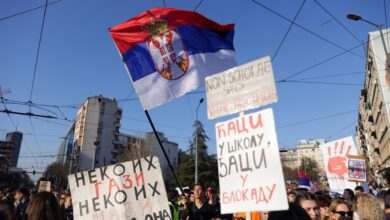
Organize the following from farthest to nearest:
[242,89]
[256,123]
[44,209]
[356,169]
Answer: [356,169] < [242,89] < [256,123] < [44,209]

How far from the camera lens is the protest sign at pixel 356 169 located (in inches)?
320

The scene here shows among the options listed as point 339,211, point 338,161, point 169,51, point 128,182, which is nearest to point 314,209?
point 339,211

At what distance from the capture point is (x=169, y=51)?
5.71 m

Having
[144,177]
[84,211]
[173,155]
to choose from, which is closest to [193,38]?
[144,177]

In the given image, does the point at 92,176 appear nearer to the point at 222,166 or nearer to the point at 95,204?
the point at 95,204

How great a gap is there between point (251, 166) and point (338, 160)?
6.83 meters

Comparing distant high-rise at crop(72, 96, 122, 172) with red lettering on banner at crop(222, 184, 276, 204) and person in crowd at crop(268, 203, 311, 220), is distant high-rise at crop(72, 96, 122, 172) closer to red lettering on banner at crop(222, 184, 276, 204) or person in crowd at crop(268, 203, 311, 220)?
red lettering on banner at crop(222, 184, 276, 204)

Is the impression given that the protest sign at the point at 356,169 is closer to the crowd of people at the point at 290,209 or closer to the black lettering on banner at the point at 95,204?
the crowd of people at the point at 290,209

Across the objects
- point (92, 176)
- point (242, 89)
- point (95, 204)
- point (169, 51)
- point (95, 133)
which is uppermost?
point (95, 133)

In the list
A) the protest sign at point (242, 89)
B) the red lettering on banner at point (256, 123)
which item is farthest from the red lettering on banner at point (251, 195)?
the protest sign at point (242, 89)

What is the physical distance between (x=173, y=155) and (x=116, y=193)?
94.6m

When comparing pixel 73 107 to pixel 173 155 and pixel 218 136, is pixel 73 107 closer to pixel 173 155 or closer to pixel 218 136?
pixel 218 136

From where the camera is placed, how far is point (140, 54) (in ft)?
18.8

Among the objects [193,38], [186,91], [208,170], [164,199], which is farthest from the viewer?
[208,170]
